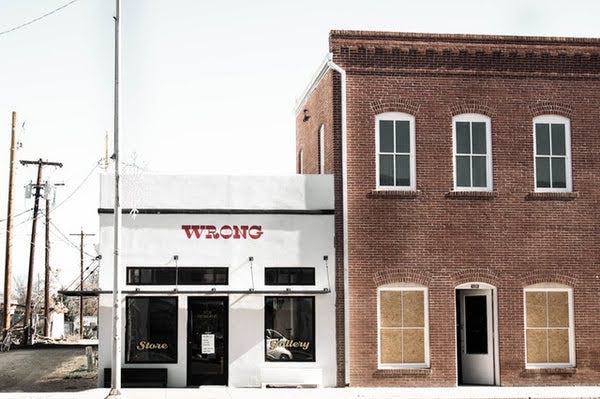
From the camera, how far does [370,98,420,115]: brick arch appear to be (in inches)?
888

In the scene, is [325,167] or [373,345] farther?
[325,167]

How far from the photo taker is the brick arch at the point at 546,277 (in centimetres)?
2255

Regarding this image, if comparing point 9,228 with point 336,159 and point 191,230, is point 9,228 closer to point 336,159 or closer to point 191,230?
point 191,230

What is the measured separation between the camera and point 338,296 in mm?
22031

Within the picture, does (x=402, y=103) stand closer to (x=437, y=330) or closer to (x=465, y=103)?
(x=465, y=103)

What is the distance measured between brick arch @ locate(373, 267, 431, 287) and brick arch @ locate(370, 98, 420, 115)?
3.92 metres

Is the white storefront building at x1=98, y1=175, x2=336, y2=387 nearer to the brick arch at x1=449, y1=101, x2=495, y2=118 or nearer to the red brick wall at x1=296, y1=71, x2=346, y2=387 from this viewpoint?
the red brick wall at x1=296, y1=71, x2=346, y2=387

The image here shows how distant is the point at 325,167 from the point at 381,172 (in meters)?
1.87

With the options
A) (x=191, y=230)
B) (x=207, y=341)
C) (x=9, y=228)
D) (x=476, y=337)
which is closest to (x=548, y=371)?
(x=476, y=337)

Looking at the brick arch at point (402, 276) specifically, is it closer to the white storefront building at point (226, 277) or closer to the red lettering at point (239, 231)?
the white storefront building at point (226, 277)

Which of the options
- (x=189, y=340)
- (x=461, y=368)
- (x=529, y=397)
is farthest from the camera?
(x=461, y=368)

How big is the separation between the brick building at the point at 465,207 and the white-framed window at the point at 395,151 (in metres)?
0.03

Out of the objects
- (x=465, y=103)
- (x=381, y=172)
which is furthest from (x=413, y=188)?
(x=465, y=103)

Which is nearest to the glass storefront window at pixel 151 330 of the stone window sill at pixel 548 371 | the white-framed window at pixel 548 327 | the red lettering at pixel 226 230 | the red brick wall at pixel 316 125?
the red lettering at pixel 226 230
